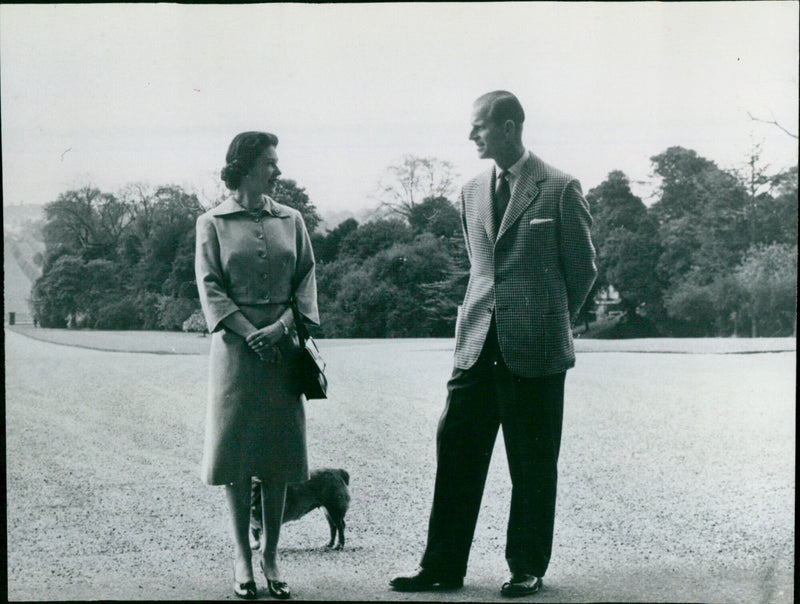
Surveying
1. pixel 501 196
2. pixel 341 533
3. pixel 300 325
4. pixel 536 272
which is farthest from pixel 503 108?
pixel 341 533

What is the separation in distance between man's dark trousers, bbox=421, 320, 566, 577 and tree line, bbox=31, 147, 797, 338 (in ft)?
2.38

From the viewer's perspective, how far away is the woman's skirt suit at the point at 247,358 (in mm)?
4500

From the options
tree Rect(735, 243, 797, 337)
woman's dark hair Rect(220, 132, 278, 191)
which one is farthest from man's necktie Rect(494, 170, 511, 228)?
tree Rect(735, 243, 797, 337)

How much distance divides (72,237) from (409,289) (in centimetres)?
197

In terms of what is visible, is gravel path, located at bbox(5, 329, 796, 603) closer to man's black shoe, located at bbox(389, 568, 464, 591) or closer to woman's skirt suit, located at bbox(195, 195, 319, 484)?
man's black shoe, located at bbox(389, 568, 464, 591)

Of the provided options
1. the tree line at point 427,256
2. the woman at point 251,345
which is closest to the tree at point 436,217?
the tree line at point 427,256

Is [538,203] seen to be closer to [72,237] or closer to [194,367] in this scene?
[194,367]

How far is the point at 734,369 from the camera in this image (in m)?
5.57

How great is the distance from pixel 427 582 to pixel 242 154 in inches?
87.2

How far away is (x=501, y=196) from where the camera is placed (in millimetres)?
4629

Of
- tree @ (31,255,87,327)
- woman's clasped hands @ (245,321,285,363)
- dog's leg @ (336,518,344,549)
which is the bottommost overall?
dog's leg @ (336,518,344,549)

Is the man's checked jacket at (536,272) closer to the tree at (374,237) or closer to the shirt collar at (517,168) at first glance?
the shirt collar at (517,168)

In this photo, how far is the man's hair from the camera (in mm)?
4598

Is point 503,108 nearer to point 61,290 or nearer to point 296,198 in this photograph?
point 296,198
